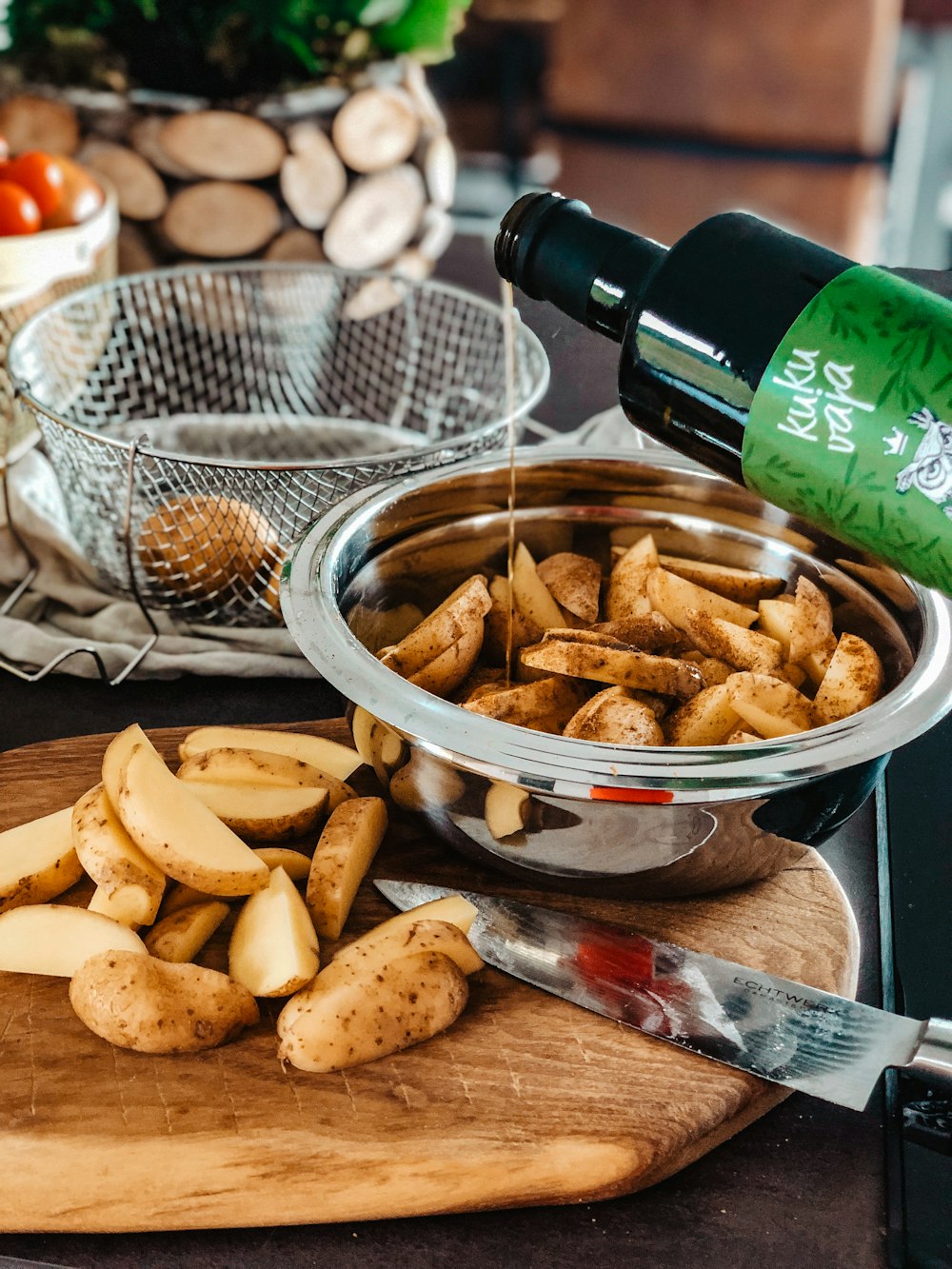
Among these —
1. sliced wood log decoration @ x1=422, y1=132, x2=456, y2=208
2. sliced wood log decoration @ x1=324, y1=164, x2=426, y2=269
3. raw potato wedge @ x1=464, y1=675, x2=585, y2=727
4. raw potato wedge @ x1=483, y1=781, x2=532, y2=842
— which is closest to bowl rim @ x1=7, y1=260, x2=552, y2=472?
raw potato wedge @ x1=464, y1=675, x2=585, y2=727

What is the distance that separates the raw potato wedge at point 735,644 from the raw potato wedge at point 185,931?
14.6 inches

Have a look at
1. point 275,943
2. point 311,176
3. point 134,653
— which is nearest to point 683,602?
point 275,943

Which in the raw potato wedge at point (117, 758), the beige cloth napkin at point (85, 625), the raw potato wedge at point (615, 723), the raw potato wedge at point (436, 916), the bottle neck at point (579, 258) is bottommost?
the beige cloth napkin at point (85, 625)

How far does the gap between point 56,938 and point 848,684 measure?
1.69 feet

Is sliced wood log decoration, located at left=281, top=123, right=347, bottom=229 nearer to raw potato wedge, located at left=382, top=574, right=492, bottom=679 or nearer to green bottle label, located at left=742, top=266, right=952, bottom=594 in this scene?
raw potato wedge, located at left=382, top=574, right=492, bottom=679

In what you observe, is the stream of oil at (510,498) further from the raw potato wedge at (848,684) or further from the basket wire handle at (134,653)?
the basket wire handle at (134,653)

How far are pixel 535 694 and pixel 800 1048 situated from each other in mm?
263

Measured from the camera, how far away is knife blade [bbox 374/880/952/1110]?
2.15 ft

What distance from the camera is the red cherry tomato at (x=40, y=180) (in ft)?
4.80

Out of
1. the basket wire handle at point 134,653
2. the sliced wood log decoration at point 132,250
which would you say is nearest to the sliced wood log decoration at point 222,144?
the sliced wood log decoration at point 132,250

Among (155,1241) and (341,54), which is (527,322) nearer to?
(155,1241)

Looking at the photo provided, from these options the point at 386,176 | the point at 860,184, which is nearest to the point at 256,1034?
the point at 386,176

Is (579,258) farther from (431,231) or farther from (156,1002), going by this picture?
(431,231)

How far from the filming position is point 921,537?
641 mm
